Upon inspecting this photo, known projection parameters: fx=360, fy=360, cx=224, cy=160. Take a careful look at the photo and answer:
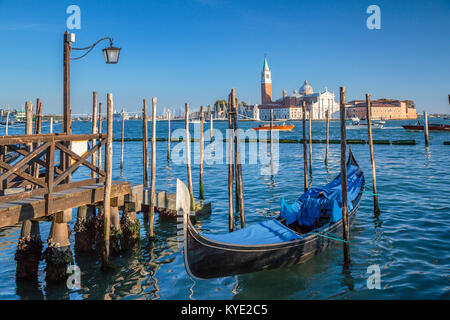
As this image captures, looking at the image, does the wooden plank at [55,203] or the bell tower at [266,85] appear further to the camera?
the bell tower at [266,85]

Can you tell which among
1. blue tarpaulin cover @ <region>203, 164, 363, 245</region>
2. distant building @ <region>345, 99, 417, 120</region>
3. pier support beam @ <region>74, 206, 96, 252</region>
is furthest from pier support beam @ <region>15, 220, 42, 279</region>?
distant building @ <region>345, 99, 417, 120</region>

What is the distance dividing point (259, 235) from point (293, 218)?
1291 mm

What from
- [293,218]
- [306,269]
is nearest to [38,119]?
[293,218]

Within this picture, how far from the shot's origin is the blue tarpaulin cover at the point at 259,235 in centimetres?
496

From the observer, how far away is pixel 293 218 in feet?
20.7

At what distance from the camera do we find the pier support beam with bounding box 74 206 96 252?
6113 millimetres

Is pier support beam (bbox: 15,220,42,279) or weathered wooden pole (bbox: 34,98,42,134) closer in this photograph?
pier support beam (bbox: 15,220,42,279)

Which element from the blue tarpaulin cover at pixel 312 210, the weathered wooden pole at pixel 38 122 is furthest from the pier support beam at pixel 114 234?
the blue tarpaulin cover at pixel 312 210

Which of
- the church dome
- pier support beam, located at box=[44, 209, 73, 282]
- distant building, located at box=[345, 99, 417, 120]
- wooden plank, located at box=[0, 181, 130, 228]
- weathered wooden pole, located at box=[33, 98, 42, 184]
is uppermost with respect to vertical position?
the church dome

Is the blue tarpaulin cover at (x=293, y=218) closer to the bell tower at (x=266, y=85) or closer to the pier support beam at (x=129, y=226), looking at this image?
the pier support beam at (x=129, y=226)

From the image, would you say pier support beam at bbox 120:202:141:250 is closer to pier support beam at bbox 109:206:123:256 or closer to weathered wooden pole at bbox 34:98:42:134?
pier support beam at bbox 109:206:123:256

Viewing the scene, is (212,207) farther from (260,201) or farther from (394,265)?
(394,265)

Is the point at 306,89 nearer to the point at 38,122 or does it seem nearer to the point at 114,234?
the point at 38,122

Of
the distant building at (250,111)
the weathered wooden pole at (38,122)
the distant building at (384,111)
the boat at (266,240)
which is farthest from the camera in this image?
the distant building at (250,111)
